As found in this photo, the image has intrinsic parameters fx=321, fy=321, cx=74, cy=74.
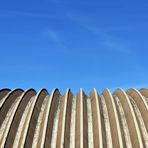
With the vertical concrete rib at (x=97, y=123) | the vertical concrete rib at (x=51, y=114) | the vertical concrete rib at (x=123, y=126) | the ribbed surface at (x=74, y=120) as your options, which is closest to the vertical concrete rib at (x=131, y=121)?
the ribbed surface at (x=74, y=120)

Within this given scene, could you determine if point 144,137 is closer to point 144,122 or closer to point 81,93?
point 144,122

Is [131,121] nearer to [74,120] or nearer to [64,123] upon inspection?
[74,120]

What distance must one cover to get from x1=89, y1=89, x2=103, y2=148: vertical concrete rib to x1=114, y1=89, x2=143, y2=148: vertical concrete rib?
123 inches

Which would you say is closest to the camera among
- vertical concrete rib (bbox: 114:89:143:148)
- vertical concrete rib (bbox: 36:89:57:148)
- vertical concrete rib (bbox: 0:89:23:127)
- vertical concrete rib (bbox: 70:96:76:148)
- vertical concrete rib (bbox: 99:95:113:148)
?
vertical concrete rib (bbox: 114:89:143:148)

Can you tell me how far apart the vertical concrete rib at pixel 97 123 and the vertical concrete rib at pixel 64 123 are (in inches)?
112

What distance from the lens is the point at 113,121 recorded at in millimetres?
36281

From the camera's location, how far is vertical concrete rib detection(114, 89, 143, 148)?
32.5m

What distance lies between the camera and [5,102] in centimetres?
4038

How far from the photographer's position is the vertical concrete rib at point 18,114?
33062mm

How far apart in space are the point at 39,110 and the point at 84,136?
8205mm

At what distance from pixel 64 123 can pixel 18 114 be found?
19.7ft

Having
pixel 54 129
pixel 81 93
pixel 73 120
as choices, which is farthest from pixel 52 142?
pixel 81 93

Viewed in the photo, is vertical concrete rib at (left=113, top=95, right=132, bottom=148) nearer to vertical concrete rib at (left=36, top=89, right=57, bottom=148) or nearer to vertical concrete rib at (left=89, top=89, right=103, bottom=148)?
vertical concrete rib at (left=89, top=89, right=103, bottom=148)

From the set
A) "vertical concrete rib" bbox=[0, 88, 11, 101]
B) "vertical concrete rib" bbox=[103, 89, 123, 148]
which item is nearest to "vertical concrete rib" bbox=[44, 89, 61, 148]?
"vertical concrete rib" bbox=[103, 89, 123, 148]
